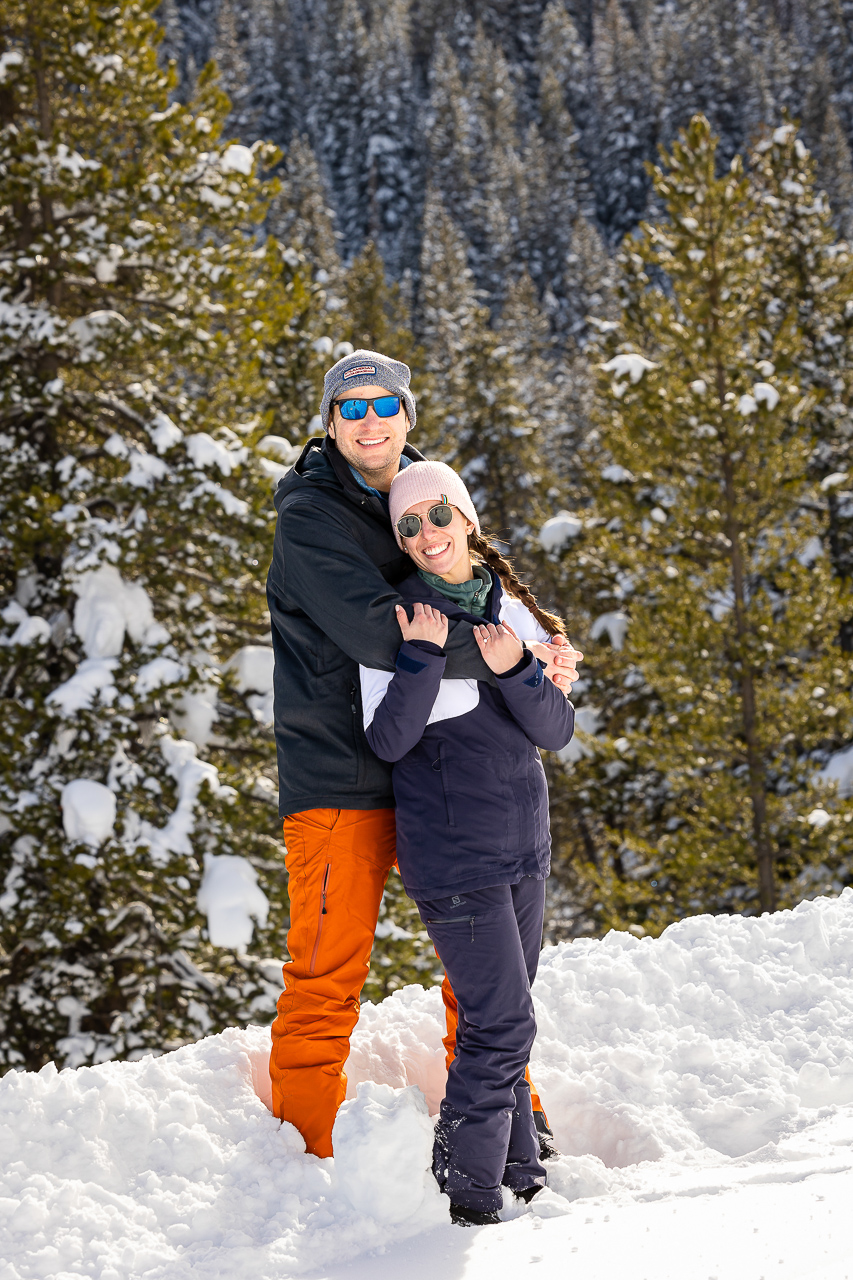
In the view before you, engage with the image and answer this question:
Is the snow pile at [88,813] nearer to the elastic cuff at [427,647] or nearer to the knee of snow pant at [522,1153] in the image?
the knee of snow pant at [522,1153]

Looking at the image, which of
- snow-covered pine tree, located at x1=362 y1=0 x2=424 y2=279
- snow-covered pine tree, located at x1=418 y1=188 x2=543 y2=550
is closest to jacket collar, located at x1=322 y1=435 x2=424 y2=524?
snow-covered pine tree, located at x1=418 y1=188 x2=543 y2=550

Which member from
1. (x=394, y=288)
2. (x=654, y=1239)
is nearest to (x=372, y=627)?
(x=654, y=1239)

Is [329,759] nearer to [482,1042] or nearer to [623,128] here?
[482,1042]

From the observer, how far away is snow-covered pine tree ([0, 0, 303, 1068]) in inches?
307

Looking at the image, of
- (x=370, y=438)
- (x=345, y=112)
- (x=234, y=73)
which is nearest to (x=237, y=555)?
(x=370, y=438)

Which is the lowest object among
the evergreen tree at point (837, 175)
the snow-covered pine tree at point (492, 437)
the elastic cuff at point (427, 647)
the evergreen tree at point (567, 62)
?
the elastic cuff at point (427, 647)

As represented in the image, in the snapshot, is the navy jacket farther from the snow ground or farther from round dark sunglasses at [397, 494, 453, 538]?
the snow ground

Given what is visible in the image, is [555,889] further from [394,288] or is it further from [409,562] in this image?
[409,562]

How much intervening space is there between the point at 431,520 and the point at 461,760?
2.39 feet

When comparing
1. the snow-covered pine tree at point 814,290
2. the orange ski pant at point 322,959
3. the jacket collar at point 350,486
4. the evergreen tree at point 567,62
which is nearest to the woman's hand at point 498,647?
the jacket collar at point 350,486

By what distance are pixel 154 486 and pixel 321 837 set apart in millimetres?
5986

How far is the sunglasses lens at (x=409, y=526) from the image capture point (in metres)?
2.90

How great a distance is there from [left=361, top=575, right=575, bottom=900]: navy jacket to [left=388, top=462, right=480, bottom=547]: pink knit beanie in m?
0.27

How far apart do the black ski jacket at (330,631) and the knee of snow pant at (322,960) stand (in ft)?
0.34
